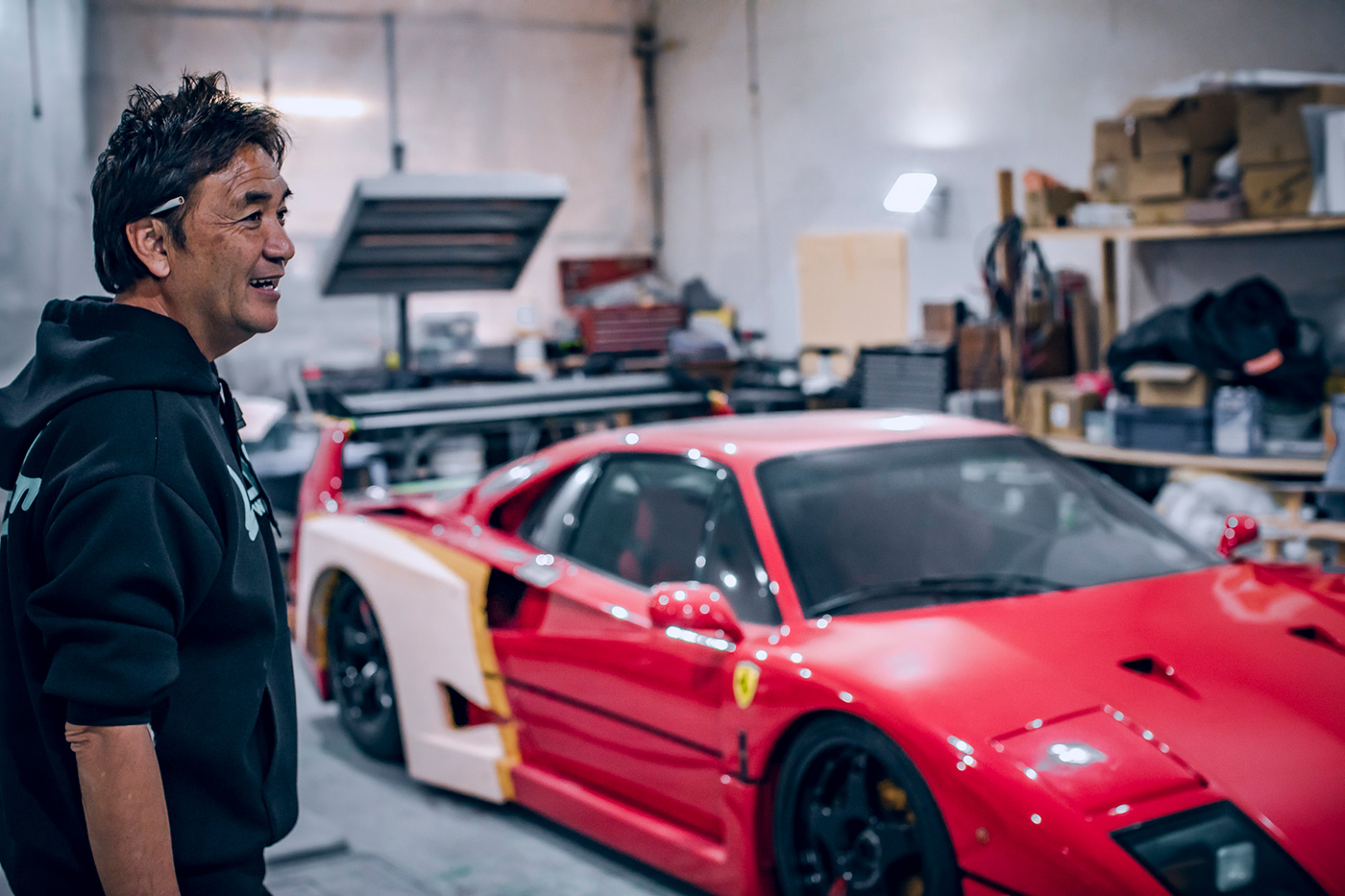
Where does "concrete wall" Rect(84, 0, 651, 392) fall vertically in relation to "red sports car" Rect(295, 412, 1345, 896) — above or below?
above

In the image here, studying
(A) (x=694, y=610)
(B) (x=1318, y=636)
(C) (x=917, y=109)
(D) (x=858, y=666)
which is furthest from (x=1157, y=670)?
(C) (x=917, y=109)

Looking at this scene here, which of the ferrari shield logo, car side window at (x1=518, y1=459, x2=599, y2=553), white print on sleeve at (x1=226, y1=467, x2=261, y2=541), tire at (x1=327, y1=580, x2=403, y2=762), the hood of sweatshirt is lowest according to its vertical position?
tire at (x1=327, y1=580, x2=403, y2=762)

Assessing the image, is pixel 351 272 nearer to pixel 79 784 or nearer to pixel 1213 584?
pixel 1213 584

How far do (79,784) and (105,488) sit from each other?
274mm

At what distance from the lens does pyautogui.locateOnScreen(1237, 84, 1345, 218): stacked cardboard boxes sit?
469 centimetres

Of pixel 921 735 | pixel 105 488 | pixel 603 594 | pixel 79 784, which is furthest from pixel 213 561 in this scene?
pixel 603 594

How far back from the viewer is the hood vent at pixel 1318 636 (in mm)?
2398

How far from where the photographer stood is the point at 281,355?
988cm

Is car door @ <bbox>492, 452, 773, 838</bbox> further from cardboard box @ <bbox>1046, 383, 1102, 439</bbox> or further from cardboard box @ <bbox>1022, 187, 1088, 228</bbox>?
cardboard box @ <bbox>1022, 187, 1088, 228</bbox>

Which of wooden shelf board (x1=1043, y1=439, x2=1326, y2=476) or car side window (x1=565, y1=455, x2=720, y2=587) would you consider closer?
car side window (x1=565, y1=455, x2=720, y2=587)

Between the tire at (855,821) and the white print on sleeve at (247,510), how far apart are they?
1.26m

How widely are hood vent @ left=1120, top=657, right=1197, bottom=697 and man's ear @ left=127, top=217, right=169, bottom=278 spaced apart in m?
1.75

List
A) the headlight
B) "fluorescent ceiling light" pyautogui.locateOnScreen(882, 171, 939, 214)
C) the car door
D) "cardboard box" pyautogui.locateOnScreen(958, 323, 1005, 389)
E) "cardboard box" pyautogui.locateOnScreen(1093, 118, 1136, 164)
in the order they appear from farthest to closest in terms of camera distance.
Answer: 1. "fluorescent ceiling light" pyautogui.locateOnScreen(882, 171, 939, 214)
2. "cardboard box" pyautogui.locateOnScreen(958, 323, 1005, 389)
3. "cardboard box" pyautogui.locateOnScreen(1093, 118, 1136, 164)
4. the car door
5. the headlight

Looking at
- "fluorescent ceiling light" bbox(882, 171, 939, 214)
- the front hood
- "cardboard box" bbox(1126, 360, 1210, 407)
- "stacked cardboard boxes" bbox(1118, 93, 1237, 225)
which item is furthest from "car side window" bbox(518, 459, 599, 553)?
"fluorescent ceiling light" bbox(882, 171, 939, 214)
